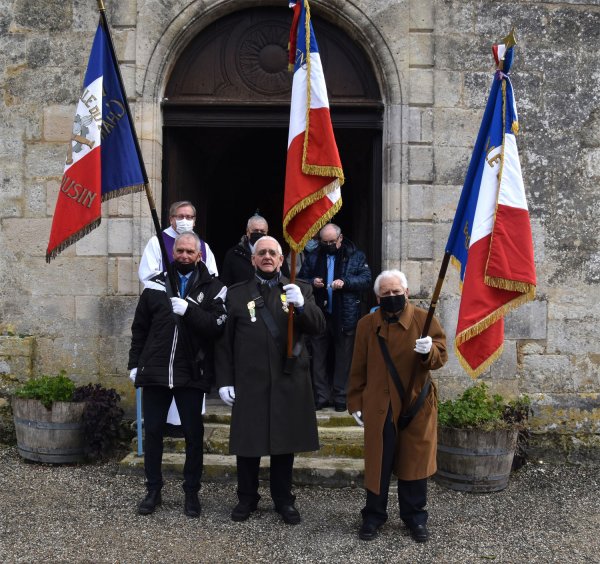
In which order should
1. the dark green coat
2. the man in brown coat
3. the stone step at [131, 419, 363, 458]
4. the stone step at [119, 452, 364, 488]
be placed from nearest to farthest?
the man in brown coat, the dark green coat, the stone step at [119, 452, 364, 488], the stone step at [131, 419, 363, 458]

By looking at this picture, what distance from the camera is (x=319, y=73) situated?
170 inches

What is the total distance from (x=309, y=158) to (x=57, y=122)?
3221 millimetres

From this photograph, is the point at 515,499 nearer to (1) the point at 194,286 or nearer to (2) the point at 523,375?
(2) the point at 523,375

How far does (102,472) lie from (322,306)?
2345 mm

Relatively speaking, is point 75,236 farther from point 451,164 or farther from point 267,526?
point 451,164

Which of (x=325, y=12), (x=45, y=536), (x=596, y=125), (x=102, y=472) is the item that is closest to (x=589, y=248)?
(x=596, y=125)

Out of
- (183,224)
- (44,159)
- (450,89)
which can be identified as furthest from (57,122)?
(450,89)

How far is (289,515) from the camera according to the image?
4418 millimetres

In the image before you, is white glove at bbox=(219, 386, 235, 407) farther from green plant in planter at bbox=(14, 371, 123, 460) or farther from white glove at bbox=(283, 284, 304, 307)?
green plant in planter at bbox=(14, 371, 123, 460)

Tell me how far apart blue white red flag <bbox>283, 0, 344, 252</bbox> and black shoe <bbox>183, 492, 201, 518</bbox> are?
5.81 ft

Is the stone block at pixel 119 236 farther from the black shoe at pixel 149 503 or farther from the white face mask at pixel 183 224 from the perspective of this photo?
the black shoe at pixel 149 503

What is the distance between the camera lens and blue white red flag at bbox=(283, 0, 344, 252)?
427cm

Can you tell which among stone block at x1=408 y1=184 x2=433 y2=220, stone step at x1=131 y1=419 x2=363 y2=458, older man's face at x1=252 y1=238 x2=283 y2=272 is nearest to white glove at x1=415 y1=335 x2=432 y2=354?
older man's face at x1=252 y1=238 x2=283 y2=272

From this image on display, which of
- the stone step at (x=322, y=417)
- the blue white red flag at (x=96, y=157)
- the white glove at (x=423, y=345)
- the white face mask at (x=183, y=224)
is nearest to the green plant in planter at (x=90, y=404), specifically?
the stone step at (x=322, y=417)
